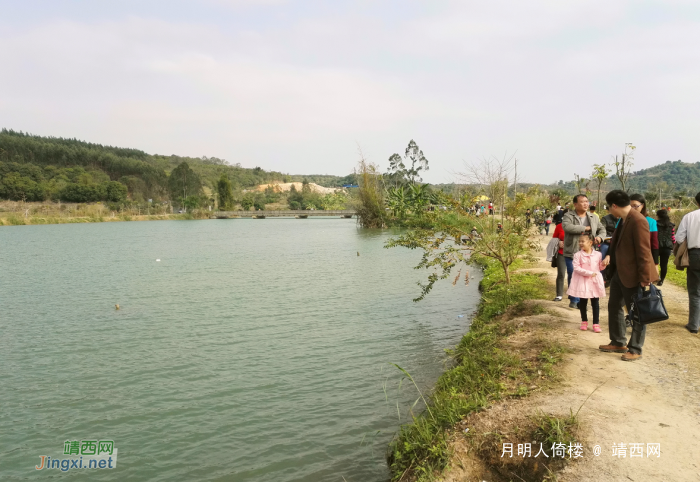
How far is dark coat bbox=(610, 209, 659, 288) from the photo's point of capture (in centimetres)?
555

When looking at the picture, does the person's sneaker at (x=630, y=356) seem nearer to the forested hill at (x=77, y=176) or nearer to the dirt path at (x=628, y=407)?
the dirt path at (x=628, y=407)

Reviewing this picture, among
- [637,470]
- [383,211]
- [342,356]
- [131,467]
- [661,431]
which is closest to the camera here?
[637,470]

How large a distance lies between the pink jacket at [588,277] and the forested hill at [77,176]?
4312 inches

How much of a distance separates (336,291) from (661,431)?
1299 cm

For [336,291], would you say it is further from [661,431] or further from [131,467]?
[661,431]

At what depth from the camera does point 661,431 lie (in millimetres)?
4223

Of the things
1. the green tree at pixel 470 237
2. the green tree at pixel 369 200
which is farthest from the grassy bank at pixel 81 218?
the green tree at pixel 470 237

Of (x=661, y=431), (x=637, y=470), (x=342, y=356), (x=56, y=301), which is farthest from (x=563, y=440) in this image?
(x=56, y=301)

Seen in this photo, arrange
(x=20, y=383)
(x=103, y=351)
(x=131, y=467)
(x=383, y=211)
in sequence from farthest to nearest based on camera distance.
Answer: (x=383, y=211) < (x=103, y=351) < (x=20, y=383) < (x=131, y=467)

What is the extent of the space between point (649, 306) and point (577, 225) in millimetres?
3080

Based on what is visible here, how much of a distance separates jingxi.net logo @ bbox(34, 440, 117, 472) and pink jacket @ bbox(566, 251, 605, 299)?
7158 mm

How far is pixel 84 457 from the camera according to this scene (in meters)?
A: 6.21

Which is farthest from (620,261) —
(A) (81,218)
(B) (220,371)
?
(A) (81,218)

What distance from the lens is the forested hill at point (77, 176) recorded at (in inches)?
3797
